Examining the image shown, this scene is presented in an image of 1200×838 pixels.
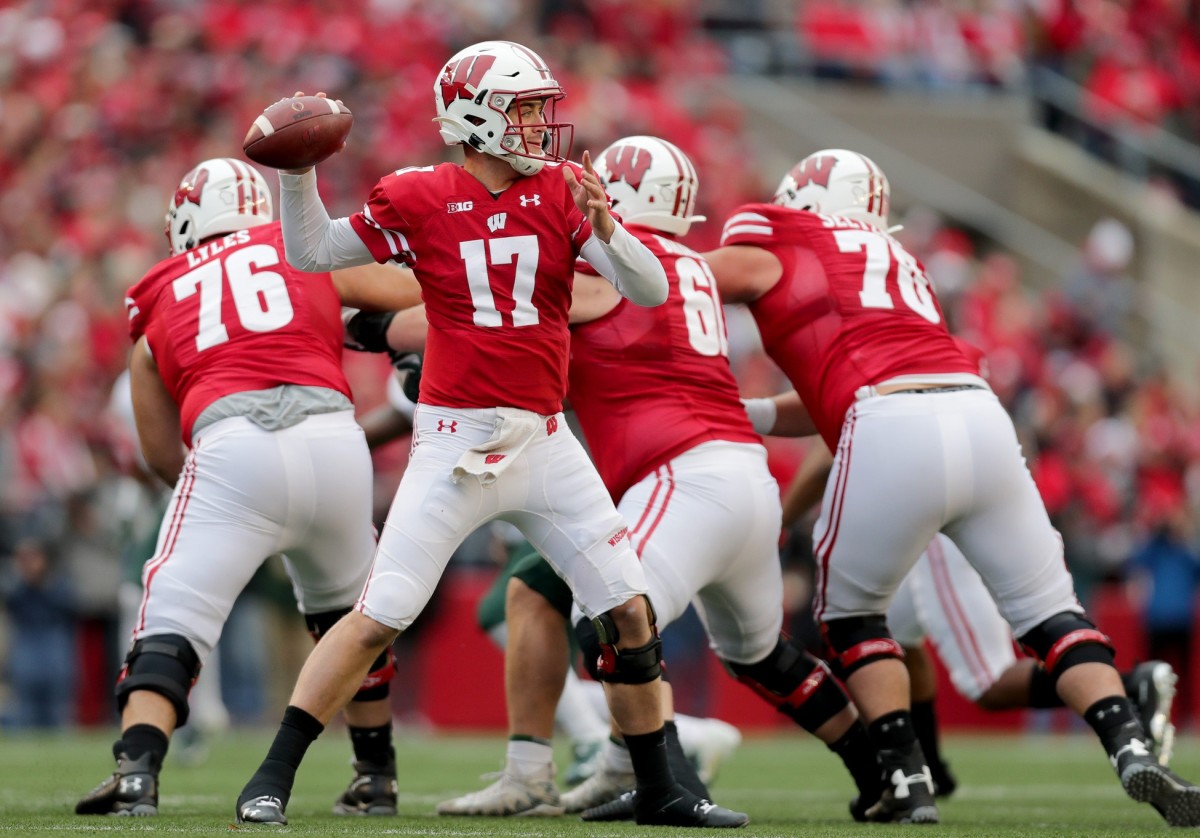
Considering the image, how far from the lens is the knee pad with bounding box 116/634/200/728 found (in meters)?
5.86

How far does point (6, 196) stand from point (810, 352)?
10.8 metres

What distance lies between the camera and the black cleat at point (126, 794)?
5.76 metres

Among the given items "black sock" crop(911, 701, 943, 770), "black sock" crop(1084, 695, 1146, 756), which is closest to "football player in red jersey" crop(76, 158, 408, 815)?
"black sock" crop(911, 701, 943, 770)

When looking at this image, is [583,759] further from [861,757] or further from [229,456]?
[229,456]

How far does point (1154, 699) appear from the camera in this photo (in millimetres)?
6730

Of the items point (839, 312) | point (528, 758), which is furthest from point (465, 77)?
point (528, 758)

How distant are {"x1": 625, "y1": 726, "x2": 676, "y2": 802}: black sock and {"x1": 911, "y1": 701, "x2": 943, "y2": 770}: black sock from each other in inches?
76.1

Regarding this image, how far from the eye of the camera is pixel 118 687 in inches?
234

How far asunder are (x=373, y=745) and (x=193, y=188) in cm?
198

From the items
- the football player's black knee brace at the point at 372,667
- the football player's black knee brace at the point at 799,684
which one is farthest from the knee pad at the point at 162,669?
the football player's black knee brace at the point at 799,684

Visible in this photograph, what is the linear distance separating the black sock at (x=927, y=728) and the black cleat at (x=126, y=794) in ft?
9.68

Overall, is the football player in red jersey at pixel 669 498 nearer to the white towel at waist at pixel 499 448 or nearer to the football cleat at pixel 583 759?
the white towel at waist at pixel 499 448

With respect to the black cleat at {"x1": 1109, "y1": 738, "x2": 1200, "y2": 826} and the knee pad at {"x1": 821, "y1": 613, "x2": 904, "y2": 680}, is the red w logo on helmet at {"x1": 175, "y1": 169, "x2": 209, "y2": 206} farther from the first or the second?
the black cleat at {"x1": 1109, "y1": 738, "x2": 1200, "y2": 826}

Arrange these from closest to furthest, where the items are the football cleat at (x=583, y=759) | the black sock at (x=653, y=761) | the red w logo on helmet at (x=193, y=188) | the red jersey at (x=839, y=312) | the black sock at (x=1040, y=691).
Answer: the black sock at (x=653, y=761), the red jersey at (x=839, y=312), the red w logo on helmet at (x=193, y=188), the black sock at (x=1040, y=691), the football cleat at (x=583, y=759)
